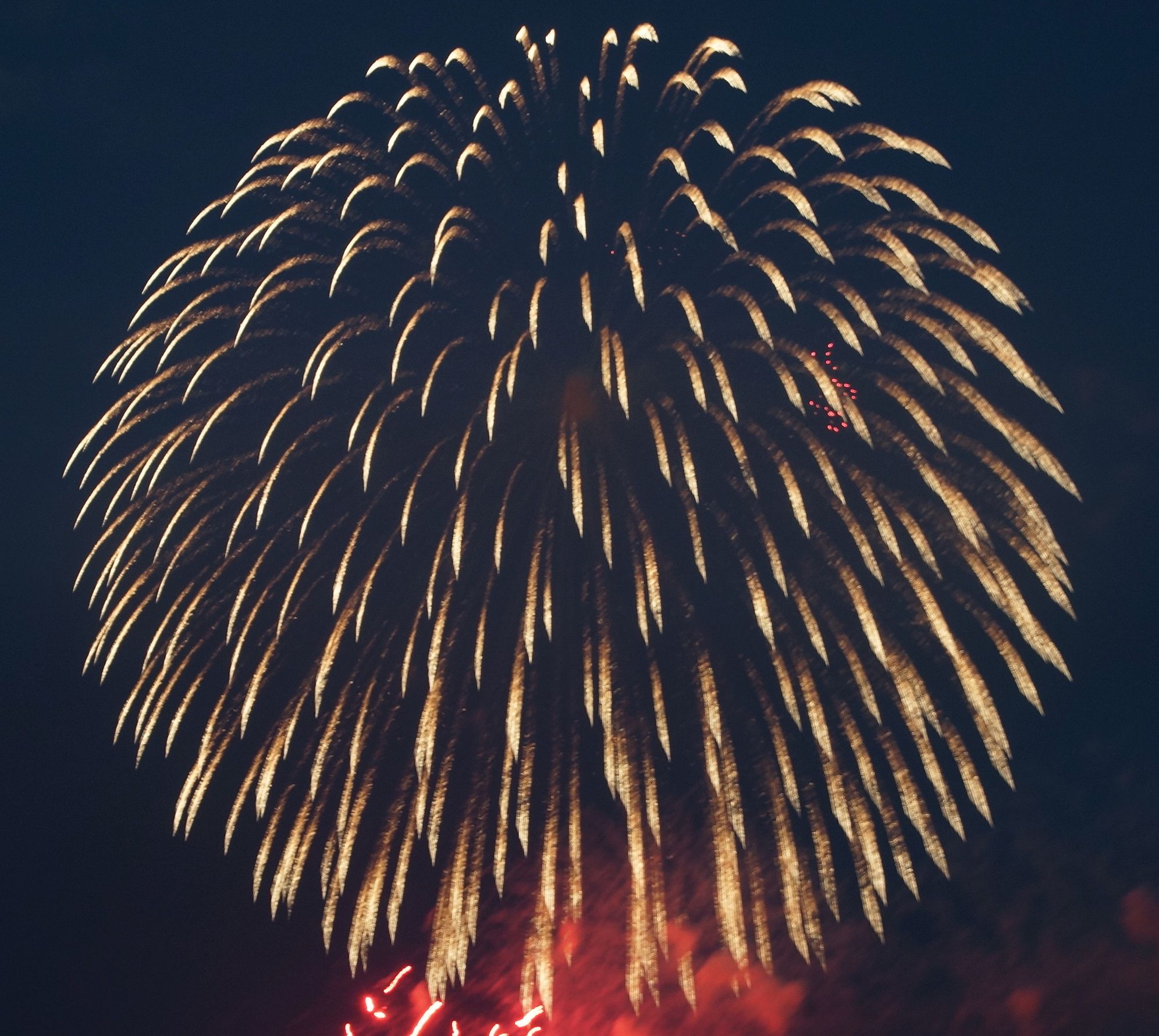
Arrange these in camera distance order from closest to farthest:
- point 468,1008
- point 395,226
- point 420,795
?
point 420,795
point 395,226
point 468,1008

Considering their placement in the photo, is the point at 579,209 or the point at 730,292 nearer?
the point at 579,209

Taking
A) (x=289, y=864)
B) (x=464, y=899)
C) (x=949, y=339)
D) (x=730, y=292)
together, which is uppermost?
(x=730, y=292)

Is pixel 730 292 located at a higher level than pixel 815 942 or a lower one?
higher

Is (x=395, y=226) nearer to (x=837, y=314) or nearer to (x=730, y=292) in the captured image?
(x=730, y=292)

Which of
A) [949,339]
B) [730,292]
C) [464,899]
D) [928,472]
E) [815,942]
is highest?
[730,292]

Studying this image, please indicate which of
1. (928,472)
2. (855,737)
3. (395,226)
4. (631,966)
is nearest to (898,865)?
(855,737)

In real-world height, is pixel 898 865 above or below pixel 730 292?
below

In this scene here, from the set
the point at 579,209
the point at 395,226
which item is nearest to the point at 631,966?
the point at 579,209

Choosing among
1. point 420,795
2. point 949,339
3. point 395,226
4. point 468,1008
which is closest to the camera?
point 949,339

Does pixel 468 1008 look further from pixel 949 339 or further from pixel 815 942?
pixel 949 339
